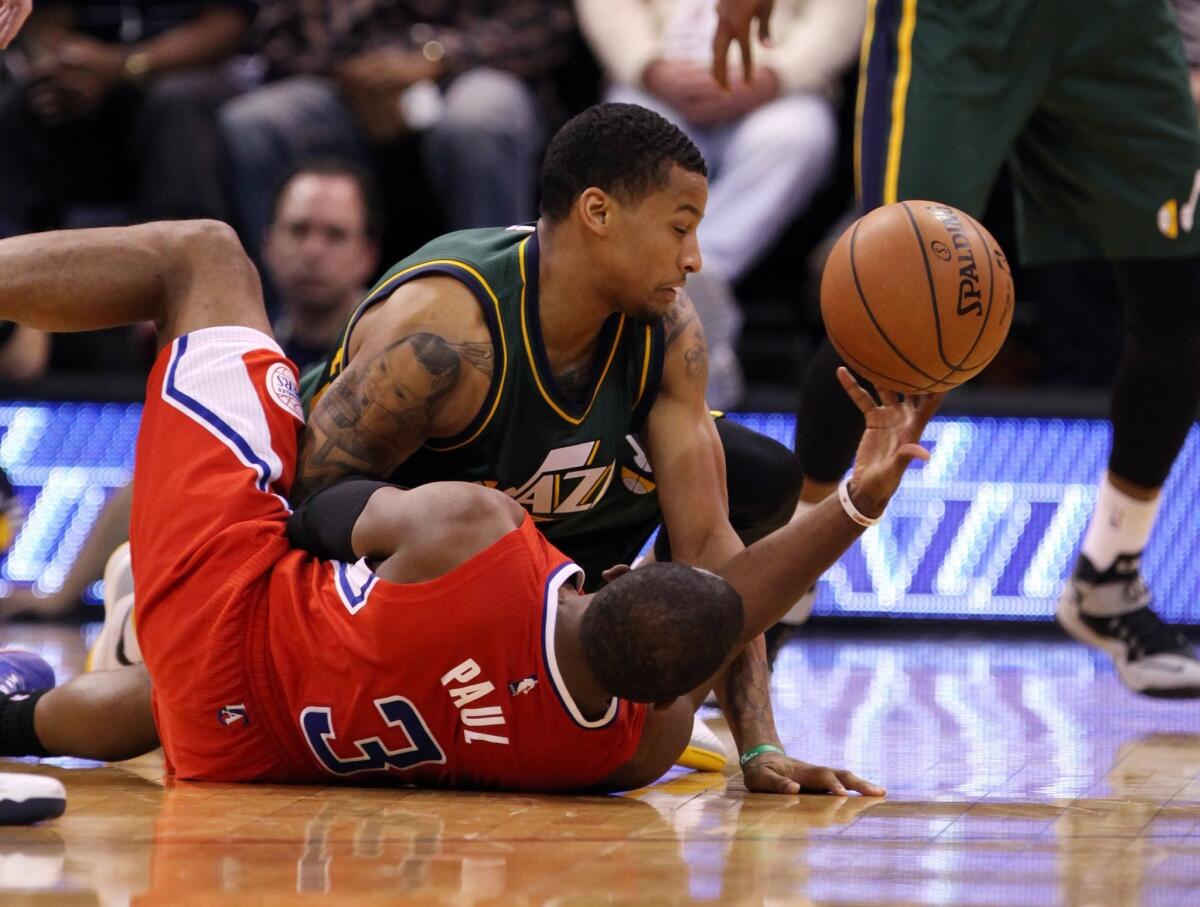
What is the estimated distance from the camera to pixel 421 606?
2625 millimetres

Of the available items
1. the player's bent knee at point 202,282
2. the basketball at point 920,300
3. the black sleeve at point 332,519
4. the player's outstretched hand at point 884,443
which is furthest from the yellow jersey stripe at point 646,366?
the player's bent knee at point 202,282

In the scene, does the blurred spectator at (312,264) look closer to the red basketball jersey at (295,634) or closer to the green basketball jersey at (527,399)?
the green basketball jersey at (527,399)

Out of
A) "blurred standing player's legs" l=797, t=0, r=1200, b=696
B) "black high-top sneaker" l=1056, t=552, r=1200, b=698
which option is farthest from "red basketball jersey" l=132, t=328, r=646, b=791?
"black high-top sneaker" l=1056, t=552, r=1200, b=698

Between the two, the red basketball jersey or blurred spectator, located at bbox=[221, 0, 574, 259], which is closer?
the red basketball jersey

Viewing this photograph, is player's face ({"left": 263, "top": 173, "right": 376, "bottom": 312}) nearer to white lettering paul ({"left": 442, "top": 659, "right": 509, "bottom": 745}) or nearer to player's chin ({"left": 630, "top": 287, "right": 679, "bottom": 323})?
player's chin ({"left": 630, "top": 287, "right": 679, "bottom": 323})

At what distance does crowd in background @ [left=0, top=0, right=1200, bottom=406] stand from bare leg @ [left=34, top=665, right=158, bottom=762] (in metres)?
2.62

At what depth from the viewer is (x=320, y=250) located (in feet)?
17.9

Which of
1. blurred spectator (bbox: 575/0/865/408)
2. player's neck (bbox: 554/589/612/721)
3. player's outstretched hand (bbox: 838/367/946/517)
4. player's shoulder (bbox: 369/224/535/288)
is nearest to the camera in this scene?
player's neck (bbox: 554/589/612/721)

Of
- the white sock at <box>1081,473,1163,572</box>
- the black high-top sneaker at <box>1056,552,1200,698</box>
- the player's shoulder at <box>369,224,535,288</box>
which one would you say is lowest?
the black high-top sneaker at <box>1056,552,1200,698</box>

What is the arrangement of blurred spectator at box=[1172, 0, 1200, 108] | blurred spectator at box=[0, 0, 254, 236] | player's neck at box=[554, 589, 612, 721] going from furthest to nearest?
blurred spectator at box=[0, 0, 254, 236]
blurred spectator at box=[1172, 0, 1200, 108]
player's neck at box=[554, 589, 612, 721]

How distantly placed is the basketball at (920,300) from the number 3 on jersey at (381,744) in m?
0.96

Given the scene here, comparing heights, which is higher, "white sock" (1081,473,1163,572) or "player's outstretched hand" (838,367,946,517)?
"player's outstretched hand" (838,367,946,517)

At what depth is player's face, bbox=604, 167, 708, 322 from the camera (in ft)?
10.1

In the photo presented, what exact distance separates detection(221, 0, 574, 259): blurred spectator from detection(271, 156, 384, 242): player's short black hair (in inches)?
16.3
